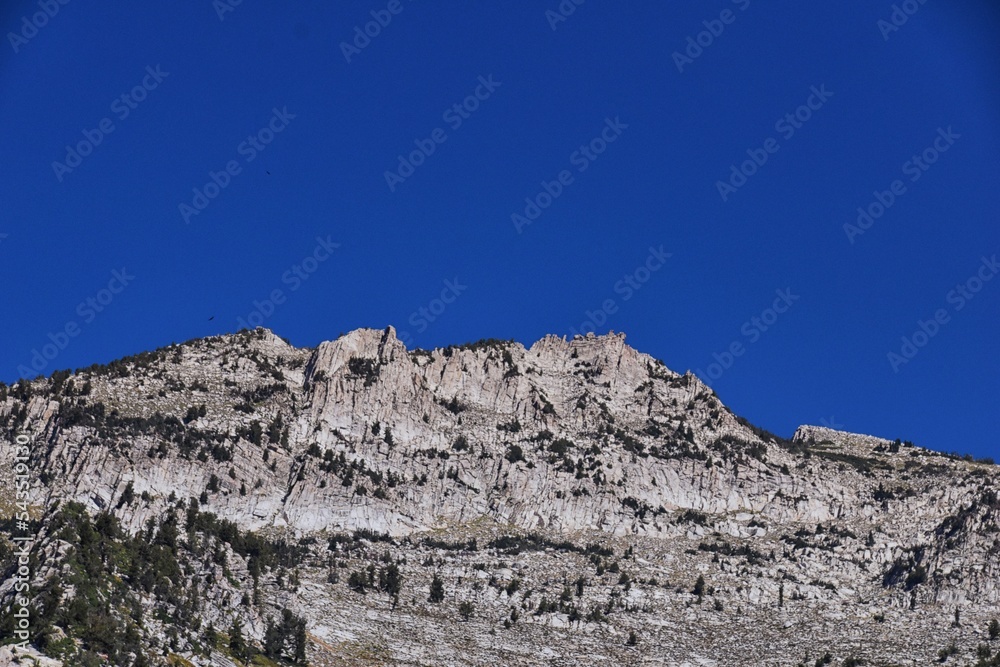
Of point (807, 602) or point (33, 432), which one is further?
point (33, 432)

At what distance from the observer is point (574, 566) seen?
16775cm

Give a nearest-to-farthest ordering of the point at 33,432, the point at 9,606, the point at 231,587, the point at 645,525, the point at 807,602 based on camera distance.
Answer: the point at 9,606 → the point at 231,587 → the point at 807,602 → the point at 33,432 → the point at 645,525

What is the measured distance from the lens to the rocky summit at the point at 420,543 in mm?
130375

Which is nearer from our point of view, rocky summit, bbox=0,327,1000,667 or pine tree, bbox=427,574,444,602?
rocky summit, bbox=0,327,1000,667

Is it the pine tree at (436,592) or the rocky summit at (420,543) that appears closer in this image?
the rocky summit at (420,543)

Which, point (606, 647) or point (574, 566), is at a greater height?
point (574, 566)

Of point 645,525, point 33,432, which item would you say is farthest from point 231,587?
point 645,525

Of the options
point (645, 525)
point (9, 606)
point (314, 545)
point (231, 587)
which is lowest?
point (9, 606)

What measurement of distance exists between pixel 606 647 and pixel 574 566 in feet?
68.4

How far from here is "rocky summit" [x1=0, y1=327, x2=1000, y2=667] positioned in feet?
428

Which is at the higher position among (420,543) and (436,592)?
(420,543)

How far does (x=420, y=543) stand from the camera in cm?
17188

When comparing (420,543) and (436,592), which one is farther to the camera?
(420,543)

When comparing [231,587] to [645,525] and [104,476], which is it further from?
[645,525]
